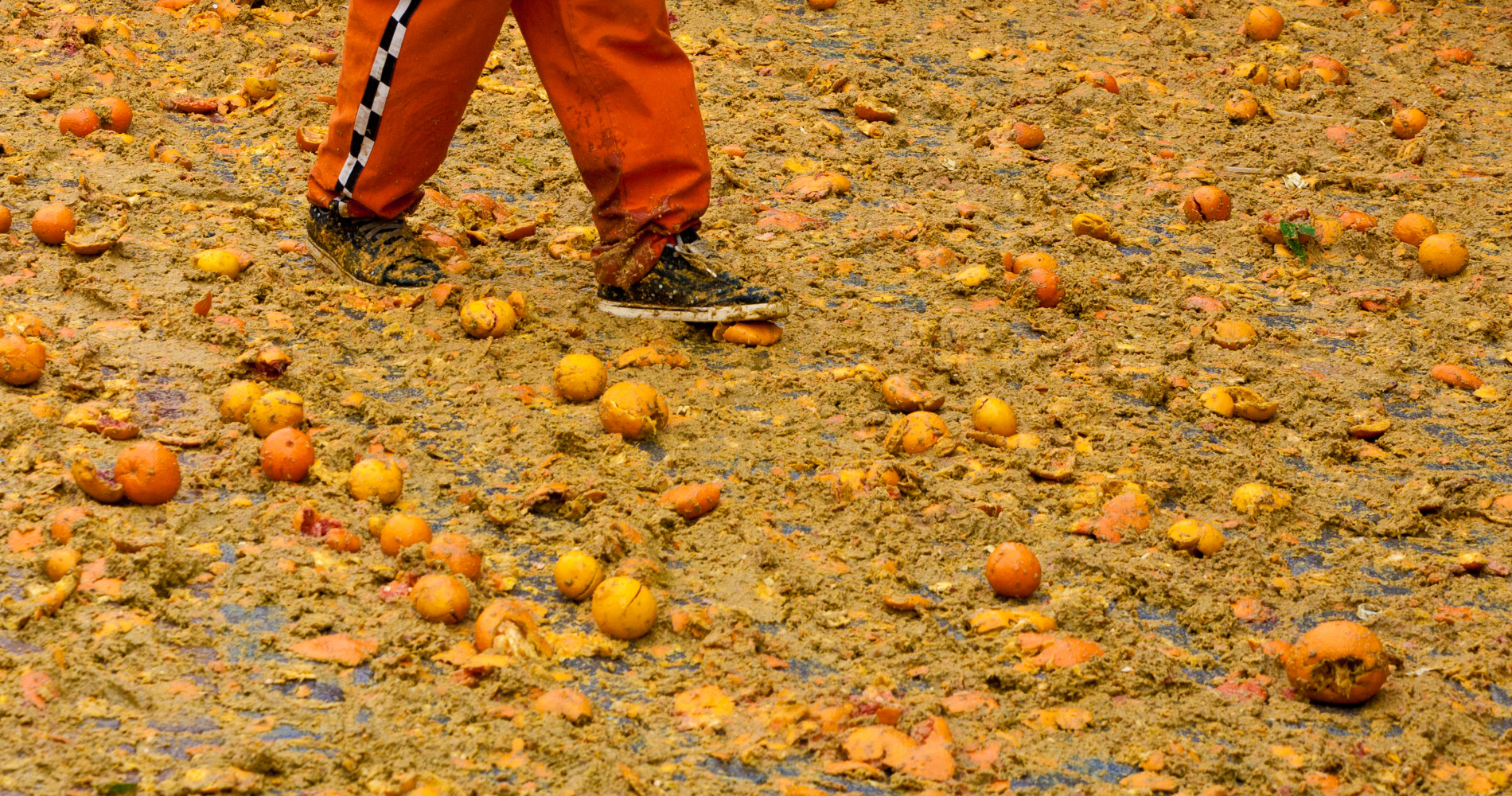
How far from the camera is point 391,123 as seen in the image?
10.0ft

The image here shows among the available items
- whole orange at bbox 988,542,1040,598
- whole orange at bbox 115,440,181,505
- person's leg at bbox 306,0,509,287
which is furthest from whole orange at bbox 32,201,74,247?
whole orange at bbox 988,542,1040,598

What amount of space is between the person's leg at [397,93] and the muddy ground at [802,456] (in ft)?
0.96

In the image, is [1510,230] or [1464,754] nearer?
[1464,754]

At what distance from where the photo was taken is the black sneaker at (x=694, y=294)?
3.22 meters

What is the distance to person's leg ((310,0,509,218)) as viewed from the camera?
289cm

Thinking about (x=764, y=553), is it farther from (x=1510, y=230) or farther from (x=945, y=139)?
(x=1510, y=230)

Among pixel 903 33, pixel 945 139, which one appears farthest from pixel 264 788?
pixel 903 33

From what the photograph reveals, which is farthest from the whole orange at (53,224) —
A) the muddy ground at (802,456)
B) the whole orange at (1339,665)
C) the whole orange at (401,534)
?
the whole orange at (1339,665)

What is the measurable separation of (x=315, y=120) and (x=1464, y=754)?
3.77 metres

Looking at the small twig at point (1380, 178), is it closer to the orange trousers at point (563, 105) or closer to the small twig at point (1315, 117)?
the small twig at point (1315, 117)

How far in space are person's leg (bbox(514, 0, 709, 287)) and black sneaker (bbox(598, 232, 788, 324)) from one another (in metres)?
0.04

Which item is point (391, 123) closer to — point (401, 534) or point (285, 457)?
point (285, 457)

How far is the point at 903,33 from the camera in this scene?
530cm

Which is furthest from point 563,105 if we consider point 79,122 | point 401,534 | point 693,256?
point 79,122
